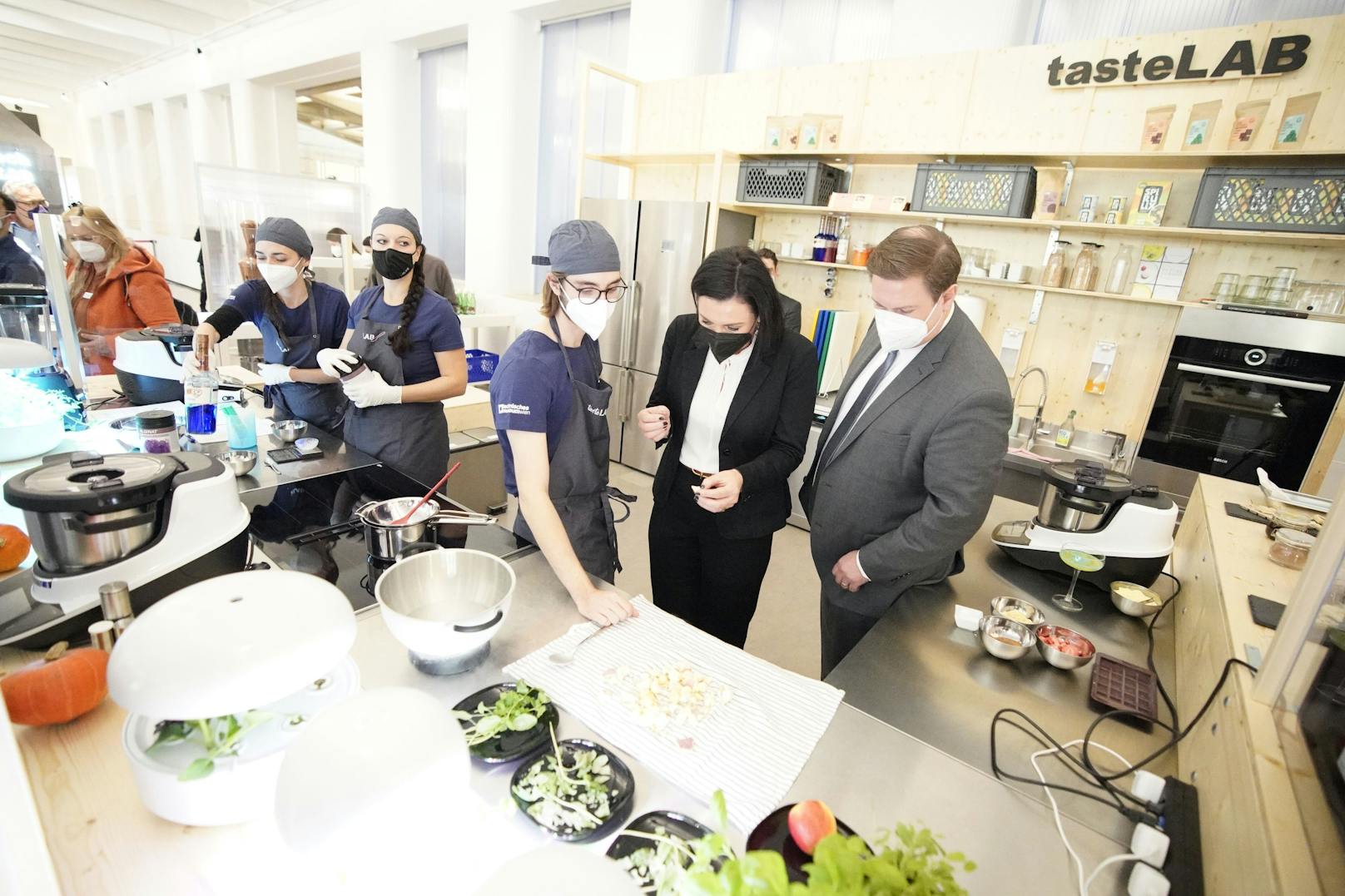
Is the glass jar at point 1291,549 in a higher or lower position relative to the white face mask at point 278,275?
lower

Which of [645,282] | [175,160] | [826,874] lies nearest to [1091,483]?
[826,874]

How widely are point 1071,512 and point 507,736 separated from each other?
4.87 ft

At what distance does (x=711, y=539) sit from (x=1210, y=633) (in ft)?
3.68

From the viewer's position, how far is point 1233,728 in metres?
0.83

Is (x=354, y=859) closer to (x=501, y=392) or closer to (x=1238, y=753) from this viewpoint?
(x=501, y=392)

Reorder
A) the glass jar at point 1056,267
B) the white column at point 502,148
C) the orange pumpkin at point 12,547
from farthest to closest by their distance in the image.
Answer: the white column at point 502,148 → the glass jar at point 1056,267 → the orange pumpkin at point 12,547

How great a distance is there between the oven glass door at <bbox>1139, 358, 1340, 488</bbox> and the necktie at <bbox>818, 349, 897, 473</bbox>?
81.8 inches

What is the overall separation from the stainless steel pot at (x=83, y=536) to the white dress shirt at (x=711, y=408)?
1233mm

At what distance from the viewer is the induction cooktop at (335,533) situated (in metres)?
1.32

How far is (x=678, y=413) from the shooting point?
6.07 feet

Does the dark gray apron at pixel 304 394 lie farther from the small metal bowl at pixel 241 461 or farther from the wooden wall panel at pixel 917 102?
the wooden wall panel at pixel 917 102

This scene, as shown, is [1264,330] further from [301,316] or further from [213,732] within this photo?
[301,316]

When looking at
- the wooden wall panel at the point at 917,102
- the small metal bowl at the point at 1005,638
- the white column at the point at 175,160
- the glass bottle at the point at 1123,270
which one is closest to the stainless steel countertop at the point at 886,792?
the small metal bowl at the point at 1005,638

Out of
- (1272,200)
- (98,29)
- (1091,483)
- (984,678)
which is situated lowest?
(984,678)
